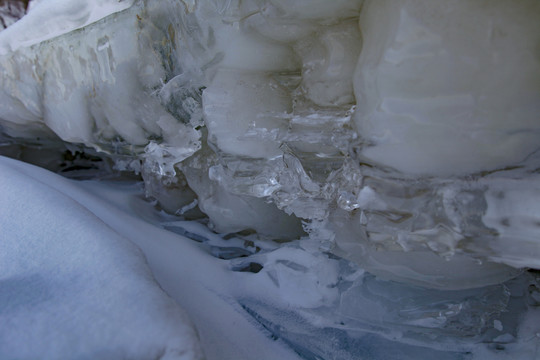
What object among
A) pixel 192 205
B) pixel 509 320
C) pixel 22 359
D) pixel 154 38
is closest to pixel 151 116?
pixel 154 38

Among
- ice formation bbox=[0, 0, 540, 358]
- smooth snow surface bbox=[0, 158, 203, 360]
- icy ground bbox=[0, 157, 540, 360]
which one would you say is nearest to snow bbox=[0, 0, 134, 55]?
ice formation bbox=[0, 0, 540, 358]

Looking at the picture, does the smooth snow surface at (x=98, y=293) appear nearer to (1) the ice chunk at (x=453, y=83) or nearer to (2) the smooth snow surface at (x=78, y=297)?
(2) the smooth snow surface at (x=78, y=297)

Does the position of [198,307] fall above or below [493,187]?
below

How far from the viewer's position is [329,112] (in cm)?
75

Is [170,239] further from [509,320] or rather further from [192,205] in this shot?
[509,320]

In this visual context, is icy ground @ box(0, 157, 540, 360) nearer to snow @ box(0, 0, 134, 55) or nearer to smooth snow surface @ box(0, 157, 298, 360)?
smooth snow surface @ box(0, 157, 298, 360)

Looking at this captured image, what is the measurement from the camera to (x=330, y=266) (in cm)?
88

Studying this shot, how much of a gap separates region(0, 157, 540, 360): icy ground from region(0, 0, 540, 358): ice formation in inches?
2.3

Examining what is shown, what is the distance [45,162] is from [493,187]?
5.93 ft

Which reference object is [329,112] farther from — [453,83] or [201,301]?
[201,301]

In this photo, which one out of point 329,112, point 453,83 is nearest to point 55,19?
point 329,112

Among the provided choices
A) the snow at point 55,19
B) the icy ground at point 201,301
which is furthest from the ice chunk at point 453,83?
the snow at point 55,19

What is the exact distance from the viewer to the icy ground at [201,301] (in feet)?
1.59

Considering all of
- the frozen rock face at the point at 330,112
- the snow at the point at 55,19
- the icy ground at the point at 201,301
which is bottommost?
the icy ground at the point at 201,301
